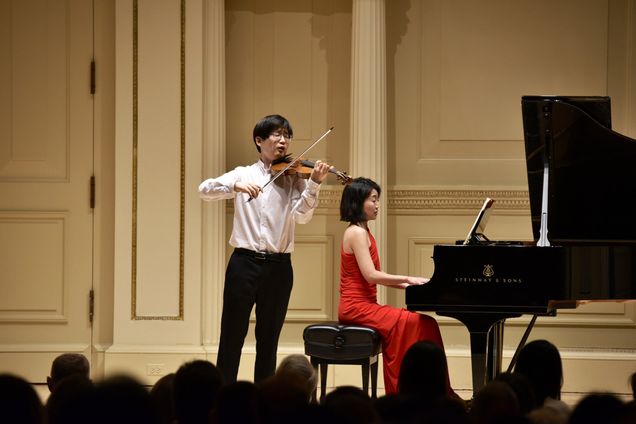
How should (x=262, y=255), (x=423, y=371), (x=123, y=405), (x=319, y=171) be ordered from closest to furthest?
1. (x=123, y=405)
2. (x=423, y=371)
3. (x=319, y=171)
4. (x=262, y=255)

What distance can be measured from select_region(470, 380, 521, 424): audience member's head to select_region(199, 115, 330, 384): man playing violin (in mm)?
2214

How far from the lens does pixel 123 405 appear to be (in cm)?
206

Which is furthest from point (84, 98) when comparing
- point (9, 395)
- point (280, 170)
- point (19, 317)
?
point (9, 395)

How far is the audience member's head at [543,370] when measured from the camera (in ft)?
9.76

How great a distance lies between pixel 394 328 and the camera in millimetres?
4535

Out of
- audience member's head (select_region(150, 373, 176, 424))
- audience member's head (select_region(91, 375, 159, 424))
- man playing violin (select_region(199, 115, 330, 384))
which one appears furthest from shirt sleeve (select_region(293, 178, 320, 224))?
audience member's head (select_region(91, 375, 159, 424))

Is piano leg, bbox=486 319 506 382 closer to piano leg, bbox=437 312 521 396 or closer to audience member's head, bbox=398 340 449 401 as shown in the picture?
piano leg, bbox=437 312 521 396

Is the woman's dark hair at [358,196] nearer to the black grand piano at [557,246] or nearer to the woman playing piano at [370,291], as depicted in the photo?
the woman playing piano at [370,291]

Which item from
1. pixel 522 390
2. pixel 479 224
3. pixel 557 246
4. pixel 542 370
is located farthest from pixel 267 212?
pixel 522 390

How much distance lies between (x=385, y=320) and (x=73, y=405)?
8.57ft

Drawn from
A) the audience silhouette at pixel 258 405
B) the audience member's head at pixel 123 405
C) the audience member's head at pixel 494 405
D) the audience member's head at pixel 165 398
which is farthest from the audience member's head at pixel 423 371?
the audience member's head at pixel 123 405

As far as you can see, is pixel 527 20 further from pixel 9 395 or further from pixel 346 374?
pixel 9 395

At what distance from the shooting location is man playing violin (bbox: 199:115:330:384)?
4.52 m

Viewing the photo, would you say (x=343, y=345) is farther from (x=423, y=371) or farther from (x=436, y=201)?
(x=423, y=371)
